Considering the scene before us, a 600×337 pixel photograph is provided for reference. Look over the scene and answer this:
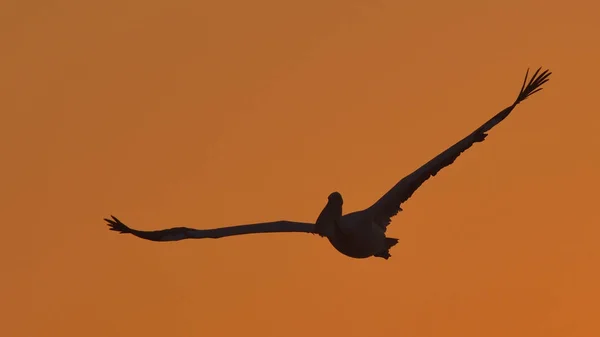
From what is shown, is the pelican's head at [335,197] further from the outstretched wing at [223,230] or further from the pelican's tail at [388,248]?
the pelican's tail at [388,248]

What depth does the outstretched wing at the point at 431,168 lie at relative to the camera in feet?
69.3

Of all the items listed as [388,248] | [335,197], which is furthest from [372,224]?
[335,197]

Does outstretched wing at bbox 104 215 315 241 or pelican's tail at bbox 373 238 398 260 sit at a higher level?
outstretched wing at bbox 104 215 315 241

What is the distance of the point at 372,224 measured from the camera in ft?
69.7

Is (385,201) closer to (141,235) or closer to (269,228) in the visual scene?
(269,228)

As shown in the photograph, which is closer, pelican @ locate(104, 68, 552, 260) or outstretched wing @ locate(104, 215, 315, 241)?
pelican @ locate(104, 68, 552, 260)

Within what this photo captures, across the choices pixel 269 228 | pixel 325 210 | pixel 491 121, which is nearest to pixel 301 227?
pixel 269 228

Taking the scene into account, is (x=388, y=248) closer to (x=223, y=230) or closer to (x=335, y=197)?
(x=223, y=230)

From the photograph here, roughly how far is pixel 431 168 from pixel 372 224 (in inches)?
52.3

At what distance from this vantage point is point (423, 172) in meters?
21.3

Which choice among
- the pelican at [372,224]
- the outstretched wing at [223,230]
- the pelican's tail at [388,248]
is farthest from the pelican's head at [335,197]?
the pelican's tail at [388,248]

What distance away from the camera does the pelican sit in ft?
66.8

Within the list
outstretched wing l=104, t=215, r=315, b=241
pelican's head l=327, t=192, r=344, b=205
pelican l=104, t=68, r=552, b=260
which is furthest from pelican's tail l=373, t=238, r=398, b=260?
pelican's head l=327, t=192, r=344, b=205

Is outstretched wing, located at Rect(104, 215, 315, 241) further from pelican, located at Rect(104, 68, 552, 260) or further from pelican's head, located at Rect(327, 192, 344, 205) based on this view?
pelican's head, located at Rect(327, 192, 344, 205)
